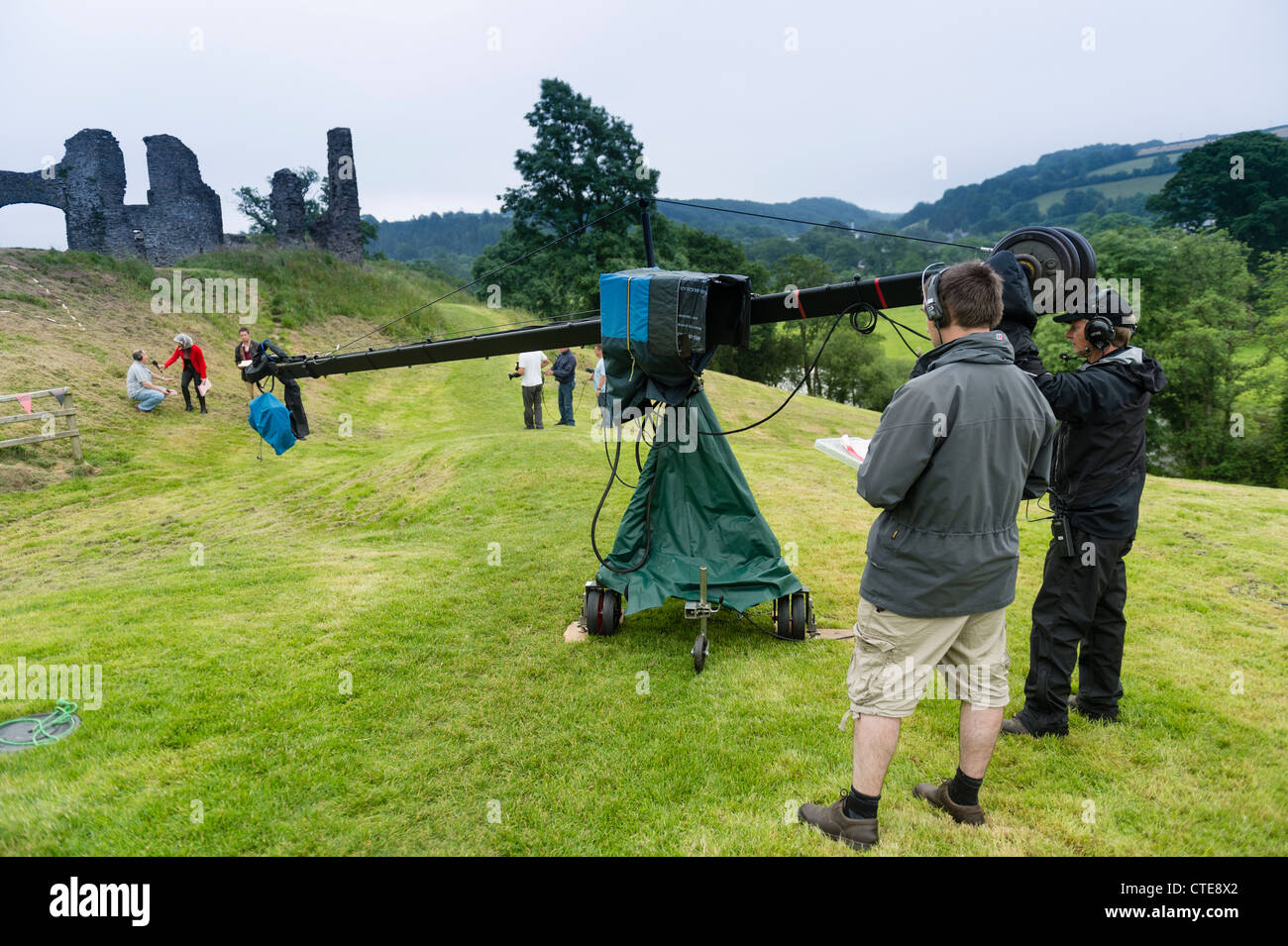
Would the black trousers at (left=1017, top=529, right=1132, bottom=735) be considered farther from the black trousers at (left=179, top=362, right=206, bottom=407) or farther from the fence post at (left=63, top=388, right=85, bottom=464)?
the black trousers at (left=179, top=362, right=206, bottom=407)

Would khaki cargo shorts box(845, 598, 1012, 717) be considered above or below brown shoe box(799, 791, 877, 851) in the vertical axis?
above

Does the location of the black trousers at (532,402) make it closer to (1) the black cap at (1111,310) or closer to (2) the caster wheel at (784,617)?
(2) the caster wheel at (784,617)

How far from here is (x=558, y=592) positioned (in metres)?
7.11

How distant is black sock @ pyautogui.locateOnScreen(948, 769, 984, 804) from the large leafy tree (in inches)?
2548

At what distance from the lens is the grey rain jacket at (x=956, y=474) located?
2861 millimetres

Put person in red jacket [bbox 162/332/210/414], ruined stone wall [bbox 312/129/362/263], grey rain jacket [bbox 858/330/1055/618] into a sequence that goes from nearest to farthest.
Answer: grey rain jacket [bbox 858/330/1055/618] → person in red jacket [bbox 162/332/210/414] → ruined stone wall [bbox 312/129/362/263]

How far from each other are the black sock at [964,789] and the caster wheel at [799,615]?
2.31 metres

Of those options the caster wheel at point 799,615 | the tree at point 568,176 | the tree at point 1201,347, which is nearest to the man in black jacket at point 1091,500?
the caster wheel at point 799,615

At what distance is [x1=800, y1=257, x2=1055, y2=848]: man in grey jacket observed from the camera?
287 cm

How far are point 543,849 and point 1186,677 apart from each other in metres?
4.76

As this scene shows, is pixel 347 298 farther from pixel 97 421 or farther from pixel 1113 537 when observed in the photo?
pixel 1113 537
